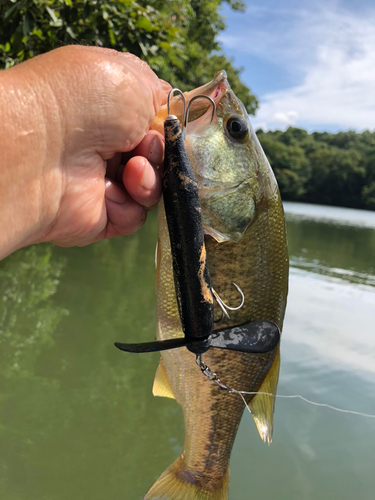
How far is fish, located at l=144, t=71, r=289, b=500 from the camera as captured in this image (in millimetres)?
1688

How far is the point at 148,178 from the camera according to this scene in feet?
5.15

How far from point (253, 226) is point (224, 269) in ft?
0.74

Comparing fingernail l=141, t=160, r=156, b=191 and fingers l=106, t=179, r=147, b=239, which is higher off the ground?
fingernail l=141, t=160, r=156, b=191

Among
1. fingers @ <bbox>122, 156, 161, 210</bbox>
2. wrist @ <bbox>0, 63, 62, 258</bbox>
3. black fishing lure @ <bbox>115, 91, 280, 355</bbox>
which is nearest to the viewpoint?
wrist @ <bbox>0, 63, 62, 258</bbox>

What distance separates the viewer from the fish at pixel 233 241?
1.69 m

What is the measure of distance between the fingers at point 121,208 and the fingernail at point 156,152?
262mm

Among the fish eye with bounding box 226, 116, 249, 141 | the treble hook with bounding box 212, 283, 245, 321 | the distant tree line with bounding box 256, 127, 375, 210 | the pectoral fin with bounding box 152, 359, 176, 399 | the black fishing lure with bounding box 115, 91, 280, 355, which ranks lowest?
the distant tree line with bounding box 256, 127, 375, 210

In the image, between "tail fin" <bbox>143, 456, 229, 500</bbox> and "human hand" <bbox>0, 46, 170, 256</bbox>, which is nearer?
"human hand" <bbox>0, 46, 170, 256</bbox>

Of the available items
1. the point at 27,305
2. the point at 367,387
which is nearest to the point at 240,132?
the point at 367,387

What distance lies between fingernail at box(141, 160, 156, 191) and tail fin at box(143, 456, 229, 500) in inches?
57.4

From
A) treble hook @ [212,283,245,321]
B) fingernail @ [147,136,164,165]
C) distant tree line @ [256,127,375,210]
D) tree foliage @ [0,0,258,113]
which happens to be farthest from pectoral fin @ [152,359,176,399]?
distant tree line @ [256,127,375,210]

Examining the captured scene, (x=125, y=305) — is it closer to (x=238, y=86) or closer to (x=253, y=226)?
(x=253, y=226)

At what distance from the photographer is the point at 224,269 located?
5.65 ft

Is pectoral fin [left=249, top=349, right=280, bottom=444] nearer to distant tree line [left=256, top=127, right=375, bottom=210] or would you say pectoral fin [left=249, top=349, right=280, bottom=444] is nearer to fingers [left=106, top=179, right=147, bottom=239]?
fingers [left=106, top=179, right=147, bottom=239]
